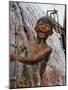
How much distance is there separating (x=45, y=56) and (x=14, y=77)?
333mm

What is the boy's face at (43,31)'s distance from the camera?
1786 mm

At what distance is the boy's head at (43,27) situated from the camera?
1.78 metres

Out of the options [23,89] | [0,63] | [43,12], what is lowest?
[23,89]

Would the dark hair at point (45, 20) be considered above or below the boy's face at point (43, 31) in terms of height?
above

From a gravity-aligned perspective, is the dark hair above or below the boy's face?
above

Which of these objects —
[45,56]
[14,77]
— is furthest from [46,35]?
[14,77]

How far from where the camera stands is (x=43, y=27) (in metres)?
1.80

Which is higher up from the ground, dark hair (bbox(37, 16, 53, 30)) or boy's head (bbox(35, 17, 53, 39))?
dark hair (bbox(37, 16, 53, 30))

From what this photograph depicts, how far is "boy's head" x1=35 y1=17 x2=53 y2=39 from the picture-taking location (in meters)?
1.78

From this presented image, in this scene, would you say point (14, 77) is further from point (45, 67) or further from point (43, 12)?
point (43, 12)

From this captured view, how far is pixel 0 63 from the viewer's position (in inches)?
67.6

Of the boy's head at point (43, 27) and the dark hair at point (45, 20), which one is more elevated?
the dark hair at point (45, 20)

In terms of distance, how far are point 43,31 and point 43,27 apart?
0.12 ft

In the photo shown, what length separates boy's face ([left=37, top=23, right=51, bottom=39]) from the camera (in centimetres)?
179
